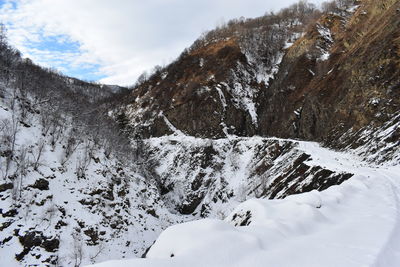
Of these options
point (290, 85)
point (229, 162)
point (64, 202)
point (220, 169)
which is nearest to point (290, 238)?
point (64, 202)

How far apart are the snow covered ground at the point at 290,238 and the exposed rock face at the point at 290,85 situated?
23.4 m

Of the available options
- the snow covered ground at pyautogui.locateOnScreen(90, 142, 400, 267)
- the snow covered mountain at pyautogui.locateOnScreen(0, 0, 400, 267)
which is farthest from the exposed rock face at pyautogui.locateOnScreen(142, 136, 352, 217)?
the snow covered ground at pyautogui.locateOnScreen(90, 142, 400, 267)

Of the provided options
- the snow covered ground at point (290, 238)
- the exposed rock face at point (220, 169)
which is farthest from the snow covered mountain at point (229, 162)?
the exposed rock face at point (220, 169)

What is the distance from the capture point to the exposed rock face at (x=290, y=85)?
34000mm

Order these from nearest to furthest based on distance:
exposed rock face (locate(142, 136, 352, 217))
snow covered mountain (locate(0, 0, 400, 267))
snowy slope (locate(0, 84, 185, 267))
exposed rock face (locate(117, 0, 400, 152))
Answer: snow covered mountain (locate(0, 0, 400, 267)) < snowy slope (locate(0, 84, 185, 267)) < exposed rock face (locate(142, 136, 352, 217)) < exposed rock face (locate(117, 0, 400, 152))

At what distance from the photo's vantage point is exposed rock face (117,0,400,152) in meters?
34.0

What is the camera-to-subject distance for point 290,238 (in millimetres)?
6910

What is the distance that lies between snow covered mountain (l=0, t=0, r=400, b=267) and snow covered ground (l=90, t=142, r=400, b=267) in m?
0.04

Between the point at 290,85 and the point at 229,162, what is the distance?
20.4m

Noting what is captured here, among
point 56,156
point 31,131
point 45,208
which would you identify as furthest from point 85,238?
point 31,131

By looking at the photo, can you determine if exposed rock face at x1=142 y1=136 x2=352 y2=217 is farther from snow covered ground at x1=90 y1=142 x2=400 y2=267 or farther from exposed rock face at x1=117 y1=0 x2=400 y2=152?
snow covered ground at x1=90 y1=142 x2=400 y2=267

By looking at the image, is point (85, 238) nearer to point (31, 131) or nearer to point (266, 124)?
point (31, 131)

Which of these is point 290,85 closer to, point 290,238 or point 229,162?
point 229,162

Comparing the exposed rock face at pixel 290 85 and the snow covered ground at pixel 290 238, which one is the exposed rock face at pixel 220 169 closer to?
the exposed rock face at pixel 290 85
